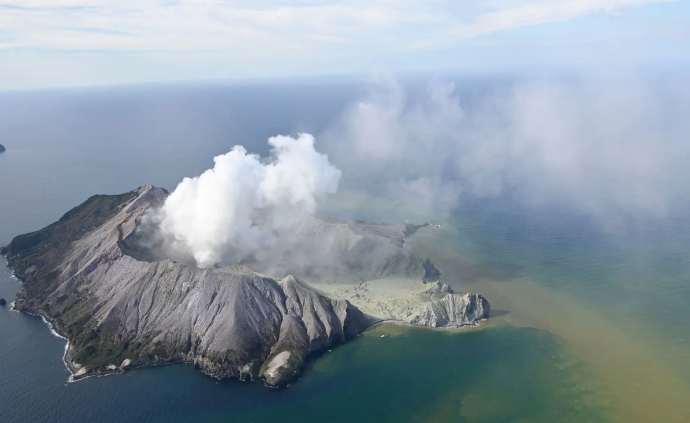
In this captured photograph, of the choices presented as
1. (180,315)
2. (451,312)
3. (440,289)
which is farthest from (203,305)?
(440,289)

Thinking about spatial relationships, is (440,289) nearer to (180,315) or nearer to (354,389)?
(354,389)

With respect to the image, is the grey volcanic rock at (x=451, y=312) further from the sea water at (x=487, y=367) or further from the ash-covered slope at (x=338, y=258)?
the ash-covered slope at (x=338, y=258)

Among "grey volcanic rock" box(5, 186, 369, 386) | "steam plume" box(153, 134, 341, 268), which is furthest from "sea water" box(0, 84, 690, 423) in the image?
"steam plume" box(153, 134, 341, 268)

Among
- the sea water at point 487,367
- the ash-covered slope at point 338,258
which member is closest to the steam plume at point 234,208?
the ash-covered slope at point 338,258

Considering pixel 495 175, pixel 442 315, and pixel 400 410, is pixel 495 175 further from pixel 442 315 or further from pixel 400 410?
pixel 400 410

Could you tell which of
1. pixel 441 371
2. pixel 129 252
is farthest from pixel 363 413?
pixel 129 252

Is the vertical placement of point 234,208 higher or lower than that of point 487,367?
higher
